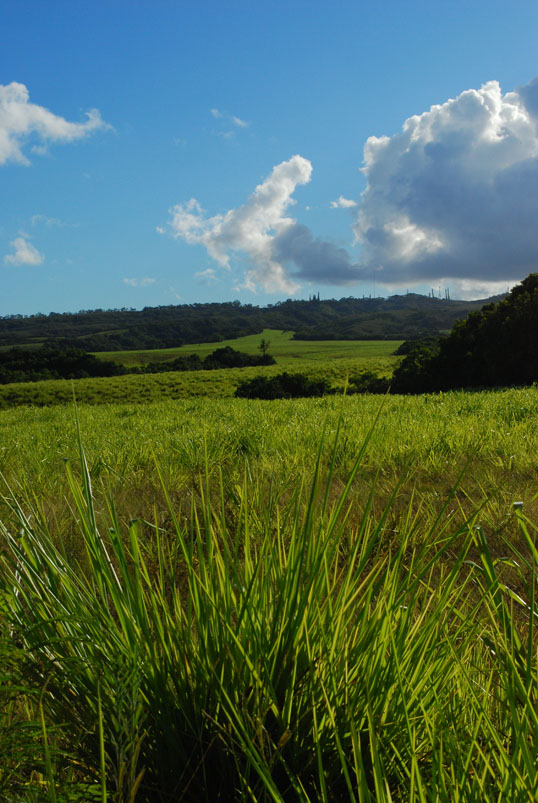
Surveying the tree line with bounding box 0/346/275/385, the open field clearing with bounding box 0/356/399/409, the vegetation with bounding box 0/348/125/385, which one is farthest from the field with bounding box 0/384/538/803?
the vegetation with bounding box 0/348/125/385

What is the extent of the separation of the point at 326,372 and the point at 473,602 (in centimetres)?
5292

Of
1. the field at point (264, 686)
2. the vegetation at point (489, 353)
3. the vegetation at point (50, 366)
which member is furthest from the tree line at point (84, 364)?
the field at point (264, 686)

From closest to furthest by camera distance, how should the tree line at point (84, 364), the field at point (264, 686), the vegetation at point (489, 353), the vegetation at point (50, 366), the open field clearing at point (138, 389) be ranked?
the field at point (264, 686) → the vegetation at point (489, 353) → the open field clearing at point (138, 389) → the vegetation at point (50, 366) → the tree line at point (84, 364)

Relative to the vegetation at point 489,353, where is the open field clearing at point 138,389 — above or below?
below

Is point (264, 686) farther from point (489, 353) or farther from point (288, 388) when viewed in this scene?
point (288, 388)

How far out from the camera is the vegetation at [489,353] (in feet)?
86.9

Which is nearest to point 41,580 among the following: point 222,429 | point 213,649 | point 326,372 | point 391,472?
point 213,649

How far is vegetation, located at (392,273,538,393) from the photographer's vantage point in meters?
26.5

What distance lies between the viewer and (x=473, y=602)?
1.88 metres

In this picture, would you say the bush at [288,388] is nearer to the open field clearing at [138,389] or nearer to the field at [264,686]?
the open field clearing at [138,389]

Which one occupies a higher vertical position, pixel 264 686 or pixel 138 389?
pixel 264 686

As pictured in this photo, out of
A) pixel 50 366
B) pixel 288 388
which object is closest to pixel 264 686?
pixel 288 388

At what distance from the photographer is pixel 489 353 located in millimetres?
27750

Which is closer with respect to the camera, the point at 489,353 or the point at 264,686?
the point at 264,686
